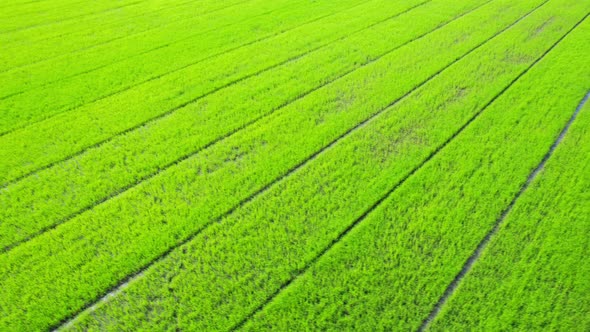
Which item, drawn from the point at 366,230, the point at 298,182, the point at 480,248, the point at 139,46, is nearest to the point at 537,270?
the point at 480,248

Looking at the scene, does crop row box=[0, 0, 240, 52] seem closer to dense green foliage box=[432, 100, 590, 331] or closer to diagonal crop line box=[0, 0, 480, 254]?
diagonal crop line box=[0, 0, 480, 254]

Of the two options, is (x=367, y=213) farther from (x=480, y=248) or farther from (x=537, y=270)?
(x=537, y=270)

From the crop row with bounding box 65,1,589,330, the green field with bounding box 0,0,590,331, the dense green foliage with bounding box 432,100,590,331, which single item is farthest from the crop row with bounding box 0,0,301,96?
the dense green foliage with bounding box 432,100,590,331

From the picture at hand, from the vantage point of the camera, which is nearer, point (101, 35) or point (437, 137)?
point (437, 137)

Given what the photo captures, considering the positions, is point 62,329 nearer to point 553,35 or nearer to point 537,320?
point 537,320

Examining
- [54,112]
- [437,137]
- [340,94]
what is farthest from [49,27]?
[437,137]

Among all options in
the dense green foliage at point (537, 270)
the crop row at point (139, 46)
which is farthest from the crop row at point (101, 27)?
the dense green foliage at point (537, 270)
